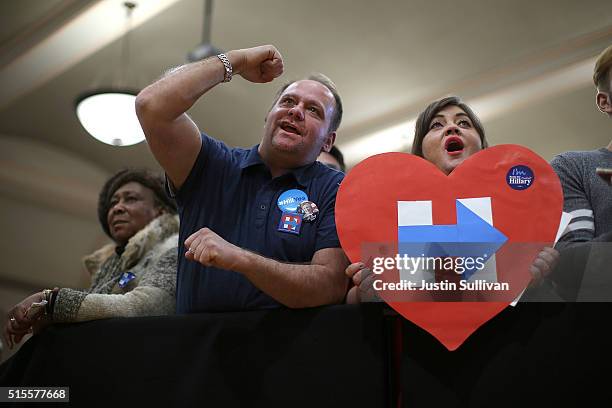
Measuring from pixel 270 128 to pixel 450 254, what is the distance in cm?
67

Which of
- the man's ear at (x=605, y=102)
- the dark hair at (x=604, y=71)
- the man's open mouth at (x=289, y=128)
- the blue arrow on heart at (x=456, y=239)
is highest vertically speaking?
the dark hair at (x=604, y=71)

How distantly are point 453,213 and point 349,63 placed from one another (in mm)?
3607

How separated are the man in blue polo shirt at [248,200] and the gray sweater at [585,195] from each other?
1.63 ft

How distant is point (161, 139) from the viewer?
5.01 feet

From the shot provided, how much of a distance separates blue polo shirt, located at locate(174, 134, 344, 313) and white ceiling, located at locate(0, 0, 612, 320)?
9.24 feet

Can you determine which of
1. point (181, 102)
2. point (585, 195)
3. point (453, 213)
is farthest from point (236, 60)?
point (585, 195)

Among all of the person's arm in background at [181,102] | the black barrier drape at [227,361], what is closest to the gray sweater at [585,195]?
the black barrier drape at [227,361]

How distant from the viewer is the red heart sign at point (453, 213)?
1.18 m

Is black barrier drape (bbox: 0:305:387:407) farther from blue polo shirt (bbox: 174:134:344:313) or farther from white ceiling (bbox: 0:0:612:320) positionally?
white ceiling (bbox: 0:0:612:320)

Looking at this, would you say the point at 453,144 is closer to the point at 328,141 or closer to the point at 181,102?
the point at 328,141

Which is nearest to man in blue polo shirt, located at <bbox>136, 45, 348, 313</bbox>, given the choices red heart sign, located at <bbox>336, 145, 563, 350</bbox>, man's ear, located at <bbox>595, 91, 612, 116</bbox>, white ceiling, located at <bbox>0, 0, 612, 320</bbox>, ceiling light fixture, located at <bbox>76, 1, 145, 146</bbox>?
red heart sign, located at <bbox>336, 145, 563, 350</bbox>

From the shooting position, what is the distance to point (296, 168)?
1.66 m

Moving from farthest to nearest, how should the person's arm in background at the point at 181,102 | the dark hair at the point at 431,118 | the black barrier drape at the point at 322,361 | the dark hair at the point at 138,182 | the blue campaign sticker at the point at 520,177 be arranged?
the dark hair at the point at 138,182
the dark hair at the point at 431,118
the person's arm in background at the point at 181,102
the blue campaign sticker at the point at 520,177
the black barrier drape at the point at 322,361

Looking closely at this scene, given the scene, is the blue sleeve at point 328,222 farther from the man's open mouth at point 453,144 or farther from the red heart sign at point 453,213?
the man's open mouth at point 453,144
